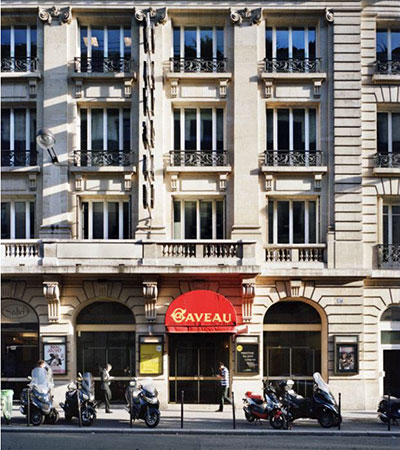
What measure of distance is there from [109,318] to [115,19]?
10.8 m

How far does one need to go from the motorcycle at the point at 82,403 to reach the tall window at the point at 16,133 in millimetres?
9069

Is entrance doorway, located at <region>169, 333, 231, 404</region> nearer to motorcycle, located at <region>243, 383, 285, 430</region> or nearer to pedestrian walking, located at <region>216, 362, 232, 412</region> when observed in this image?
pedestrian walking, located at <region>216, 362, 232, 412</region>

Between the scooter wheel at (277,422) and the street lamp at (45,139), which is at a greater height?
the street lamp at (45,139)

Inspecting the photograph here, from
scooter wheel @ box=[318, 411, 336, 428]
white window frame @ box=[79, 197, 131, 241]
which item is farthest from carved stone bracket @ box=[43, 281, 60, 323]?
scooter wheel @ box=[318, 411, 336, 428]

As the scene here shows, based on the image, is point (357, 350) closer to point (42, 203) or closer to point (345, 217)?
point (345, 217)

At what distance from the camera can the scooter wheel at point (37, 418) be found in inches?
744

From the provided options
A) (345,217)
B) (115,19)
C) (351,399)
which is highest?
(115,19)

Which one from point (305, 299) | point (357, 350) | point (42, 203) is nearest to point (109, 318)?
point (42, 203)

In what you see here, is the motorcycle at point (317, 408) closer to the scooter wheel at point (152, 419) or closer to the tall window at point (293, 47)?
the scooter wheel at point (152, 419)

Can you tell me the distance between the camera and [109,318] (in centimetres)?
2409

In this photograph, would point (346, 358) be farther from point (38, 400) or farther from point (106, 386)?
point (38, 400)

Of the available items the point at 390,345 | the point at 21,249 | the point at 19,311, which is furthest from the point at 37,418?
the point at 390,345

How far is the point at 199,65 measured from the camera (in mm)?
24438

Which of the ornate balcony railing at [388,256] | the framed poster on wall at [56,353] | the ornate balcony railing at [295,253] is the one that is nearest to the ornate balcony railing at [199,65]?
the ornate balcony railing at [295,253]
